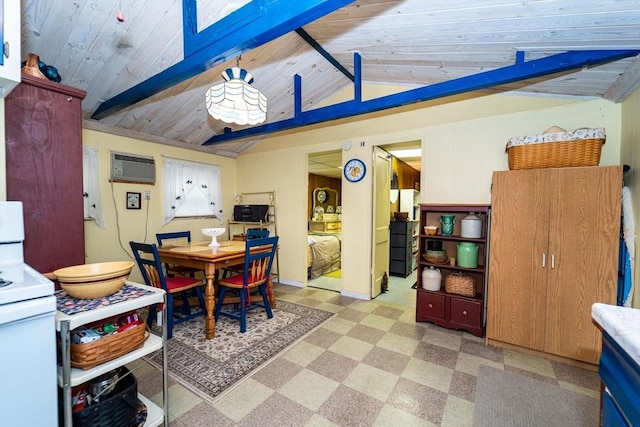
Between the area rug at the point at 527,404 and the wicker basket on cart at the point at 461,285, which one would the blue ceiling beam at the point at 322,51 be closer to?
the wicker basket on cart at the point at 461,285

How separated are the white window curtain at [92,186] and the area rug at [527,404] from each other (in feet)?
14.1

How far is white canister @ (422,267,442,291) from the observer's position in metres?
2.88

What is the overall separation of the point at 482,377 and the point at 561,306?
918mm

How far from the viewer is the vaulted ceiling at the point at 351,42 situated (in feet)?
5.13

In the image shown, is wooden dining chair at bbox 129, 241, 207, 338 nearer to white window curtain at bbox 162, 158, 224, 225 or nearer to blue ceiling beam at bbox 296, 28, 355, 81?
white window curtain at bbox 162, 158, 224, 225

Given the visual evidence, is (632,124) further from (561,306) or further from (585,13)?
(561,306)

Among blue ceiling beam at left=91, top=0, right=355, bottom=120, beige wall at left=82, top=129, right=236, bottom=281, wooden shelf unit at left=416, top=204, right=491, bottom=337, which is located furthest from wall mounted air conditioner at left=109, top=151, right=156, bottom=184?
wooden shelf unit at left=416, top=204, right=491, bottom=337

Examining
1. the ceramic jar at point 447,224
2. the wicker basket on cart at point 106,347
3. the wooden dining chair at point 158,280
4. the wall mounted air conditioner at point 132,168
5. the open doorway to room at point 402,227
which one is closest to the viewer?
the wicker basket on cart at point 106,347

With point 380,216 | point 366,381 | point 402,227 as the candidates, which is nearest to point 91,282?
point 366,381

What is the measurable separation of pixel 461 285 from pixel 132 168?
4.34m

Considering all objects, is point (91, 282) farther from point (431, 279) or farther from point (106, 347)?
point (431, 279)

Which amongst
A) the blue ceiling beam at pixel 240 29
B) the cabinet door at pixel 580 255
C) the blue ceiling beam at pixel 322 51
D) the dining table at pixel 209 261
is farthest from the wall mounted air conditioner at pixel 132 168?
the cabinet door at pixel 580 255

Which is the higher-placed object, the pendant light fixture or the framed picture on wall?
the pendant light fixture

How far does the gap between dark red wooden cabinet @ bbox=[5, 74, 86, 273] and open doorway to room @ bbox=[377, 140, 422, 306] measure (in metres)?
3.32
